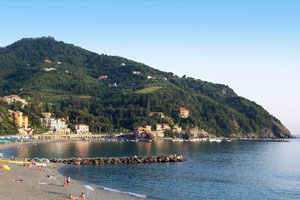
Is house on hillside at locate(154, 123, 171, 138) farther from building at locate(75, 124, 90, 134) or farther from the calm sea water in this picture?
the calm sea water

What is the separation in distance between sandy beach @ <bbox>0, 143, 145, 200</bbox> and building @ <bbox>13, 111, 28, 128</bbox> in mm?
78934

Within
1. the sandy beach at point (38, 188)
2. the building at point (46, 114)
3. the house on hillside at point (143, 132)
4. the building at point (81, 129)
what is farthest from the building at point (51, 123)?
the sandy beach at point (38, 188)

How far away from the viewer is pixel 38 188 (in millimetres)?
36875

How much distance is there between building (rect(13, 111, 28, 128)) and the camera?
400 ft

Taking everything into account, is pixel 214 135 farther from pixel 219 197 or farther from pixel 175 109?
pixel 219 197

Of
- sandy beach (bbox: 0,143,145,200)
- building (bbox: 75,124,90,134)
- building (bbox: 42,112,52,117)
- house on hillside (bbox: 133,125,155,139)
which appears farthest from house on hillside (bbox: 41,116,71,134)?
sandy beach (bbox: 0,143,145,200)

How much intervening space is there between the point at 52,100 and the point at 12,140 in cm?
6464

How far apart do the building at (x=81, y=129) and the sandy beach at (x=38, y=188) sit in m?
93.9

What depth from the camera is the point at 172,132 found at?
158 m

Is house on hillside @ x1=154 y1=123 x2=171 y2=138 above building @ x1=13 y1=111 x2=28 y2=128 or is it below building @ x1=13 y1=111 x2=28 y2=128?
below

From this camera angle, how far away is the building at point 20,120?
12206 cm

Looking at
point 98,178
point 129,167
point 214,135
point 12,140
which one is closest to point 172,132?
point 214,135

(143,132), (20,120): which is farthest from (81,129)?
(20,120)

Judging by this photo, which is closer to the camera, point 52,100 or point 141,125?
point 141,125
